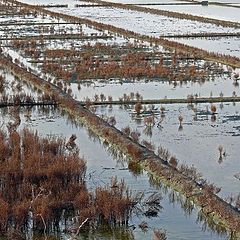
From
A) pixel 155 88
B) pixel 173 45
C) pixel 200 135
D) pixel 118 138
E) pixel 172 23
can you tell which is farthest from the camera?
Answer: pixel 172 23

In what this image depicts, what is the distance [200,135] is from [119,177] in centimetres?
278

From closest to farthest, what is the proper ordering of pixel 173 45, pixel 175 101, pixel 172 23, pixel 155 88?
pixel 175 101 < pixel 155 88 < pixel 173 45 < pixel 172 23

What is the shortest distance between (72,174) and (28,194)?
85 cm

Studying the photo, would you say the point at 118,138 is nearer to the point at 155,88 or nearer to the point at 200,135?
the point at 200,135

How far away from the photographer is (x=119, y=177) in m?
8.52

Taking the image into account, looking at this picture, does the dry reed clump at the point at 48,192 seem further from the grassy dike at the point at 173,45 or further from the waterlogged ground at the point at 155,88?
the grassy dike at the point at 173,45

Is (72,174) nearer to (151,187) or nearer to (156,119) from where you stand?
(151,187)

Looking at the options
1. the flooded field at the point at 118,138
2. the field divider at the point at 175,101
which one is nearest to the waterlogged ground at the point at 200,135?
the flooded field at the point at 118,138

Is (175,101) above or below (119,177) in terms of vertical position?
above

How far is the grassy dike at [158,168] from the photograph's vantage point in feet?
22.6

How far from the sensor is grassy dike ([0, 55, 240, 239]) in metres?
6.89

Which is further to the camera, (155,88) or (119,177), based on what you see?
(155,88)

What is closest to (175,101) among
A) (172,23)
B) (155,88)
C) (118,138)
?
(155,88)

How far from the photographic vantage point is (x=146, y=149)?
9.49 metres
